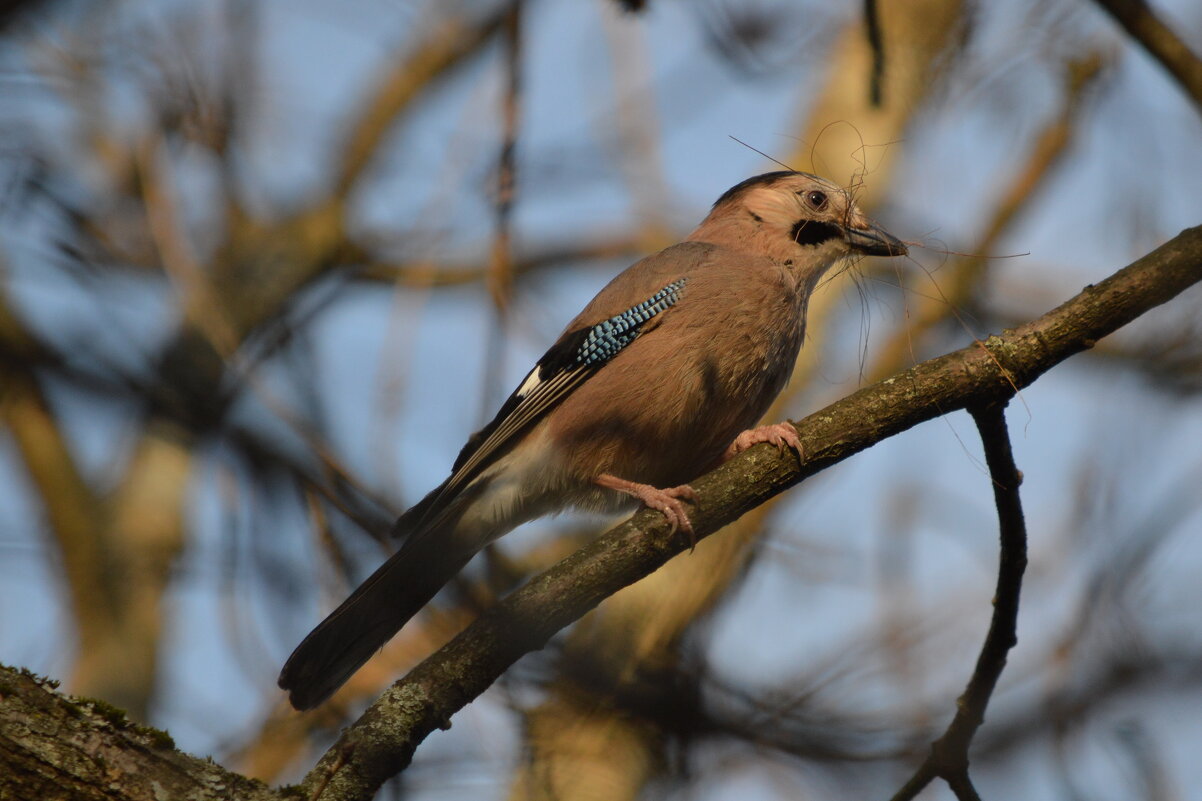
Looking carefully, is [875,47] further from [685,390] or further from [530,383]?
[530,383]

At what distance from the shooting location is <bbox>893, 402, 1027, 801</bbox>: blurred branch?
3.82 m

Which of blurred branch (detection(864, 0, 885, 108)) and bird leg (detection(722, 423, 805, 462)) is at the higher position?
blurred branch (detection(864, 0, 885, 108))

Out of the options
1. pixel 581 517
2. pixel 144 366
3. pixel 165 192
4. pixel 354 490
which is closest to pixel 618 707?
pixel 354 490

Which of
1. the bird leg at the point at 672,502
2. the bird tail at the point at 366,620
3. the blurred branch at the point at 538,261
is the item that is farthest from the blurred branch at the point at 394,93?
the bird leg at the point at 672,502

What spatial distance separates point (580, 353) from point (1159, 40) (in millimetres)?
2866

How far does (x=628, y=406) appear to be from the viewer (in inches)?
207

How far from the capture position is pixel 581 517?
5.68 m

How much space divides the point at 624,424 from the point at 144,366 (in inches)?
120

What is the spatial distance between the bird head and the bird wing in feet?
1.28

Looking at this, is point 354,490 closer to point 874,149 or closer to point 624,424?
point 624,424

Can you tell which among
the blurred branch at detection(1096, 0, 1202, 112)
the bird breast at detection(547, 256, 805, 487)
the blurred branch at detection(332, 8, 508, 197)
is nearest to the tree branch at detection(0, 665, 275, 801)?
the bird breast at detection(547, 256, 805, 487)

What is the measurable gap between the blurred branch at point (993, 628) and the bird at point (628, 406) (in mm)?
1148

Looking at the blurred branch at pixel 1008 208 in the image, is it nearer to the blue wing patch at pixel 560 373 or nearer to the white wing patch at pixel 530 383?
the blue wing patch at pixel 560 373

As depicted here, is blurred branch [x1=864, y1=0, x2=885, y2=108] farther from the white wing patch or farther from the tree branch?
the tree branch
